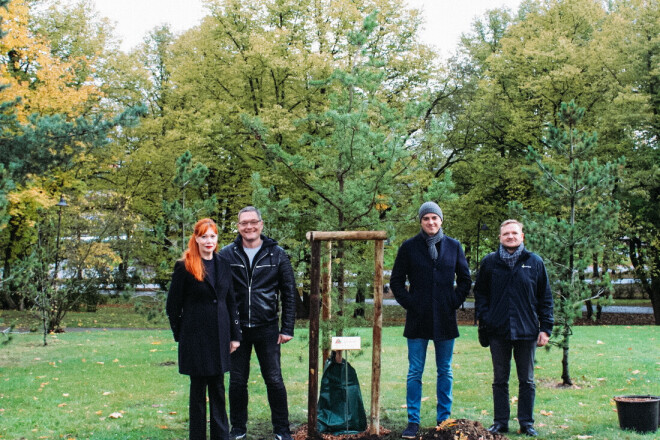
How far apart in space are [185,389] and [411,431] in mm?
3883

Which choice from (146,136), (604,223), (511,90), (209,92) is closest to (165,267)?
(604,223)

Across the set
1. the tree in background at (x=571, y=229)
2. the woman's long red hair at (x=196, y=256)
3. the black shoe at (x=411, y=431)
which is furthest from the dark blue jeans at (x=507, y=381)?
the woman's long red hair at (x=196, y=256)

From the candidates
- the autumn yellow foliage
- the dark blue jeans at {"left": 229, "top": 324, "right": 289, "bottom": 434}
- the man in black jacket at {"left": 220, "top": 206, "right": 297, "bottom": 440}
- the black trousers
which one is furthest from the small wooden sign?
the autumn yellow foliage

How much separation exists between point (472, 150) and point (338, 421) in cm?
2154

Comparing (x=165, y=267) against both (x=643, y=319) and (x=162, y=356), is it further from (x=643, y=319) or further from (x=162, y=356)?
(x=643, y=319)

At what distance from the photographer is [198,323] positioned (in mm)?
4914

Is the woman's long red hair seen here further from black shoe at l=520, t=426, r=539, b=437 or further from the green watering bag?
black shoe at l=520, t=426, r=539, b=437

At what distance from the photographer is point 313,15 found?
21766 mm

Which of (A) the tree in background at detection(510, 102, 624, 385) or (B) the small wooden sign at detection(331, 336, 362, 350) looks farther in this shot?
(A) the tree in background at detection(510, 102, 624, 385)

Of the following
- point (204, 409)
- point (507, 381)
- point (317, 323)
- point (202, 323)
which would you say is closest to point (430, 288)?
point (317, 323)

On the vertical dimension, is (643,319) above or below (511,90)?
below

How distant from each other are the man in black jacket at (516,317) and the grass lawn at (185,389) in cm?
42

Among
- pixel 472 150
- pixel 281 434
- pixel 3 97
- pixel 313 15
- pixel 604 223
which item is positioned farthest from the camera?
Answer: pixel 472 150

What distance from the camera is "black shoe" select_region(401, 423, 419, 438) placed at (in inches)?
219
